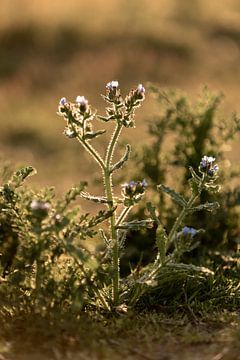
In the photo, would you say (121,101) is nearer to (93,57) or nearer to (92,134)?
(92,134)

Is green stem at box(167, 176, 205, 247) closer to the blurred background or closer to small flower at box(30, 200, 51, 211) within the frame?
small flower at box(30, 200, 51, 211)

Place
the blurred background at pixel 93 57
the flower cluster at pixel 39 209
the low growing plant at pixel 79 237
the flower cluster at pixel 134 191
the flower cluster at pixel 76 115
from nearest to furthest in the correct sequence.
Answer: the flower cluster at pixel 39 209 → the low growing plant at pixel 79 237 → the flower cluster at pixel 76 115 → the flower cluster at pixel 134 191 → the blurred background at pixel 93 57

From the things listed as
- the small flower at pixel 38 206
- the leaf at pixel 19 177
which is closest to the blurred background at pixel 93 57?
the leaf at pixel 19 177

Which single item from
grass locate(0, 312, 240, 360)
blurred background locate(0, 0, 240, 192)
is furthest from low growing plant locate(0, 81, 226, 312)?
blurred background locate(0, 0, 240, 192)

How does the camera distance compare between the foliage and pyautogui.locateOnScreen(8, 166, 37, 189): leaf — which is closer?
pyautogui.locateOnScreen(8, 166, 37, 189): leaf

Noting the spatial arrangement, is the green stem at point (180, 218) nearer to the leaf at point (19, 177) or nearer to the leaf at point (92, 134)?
the leaf at point (92, 134)

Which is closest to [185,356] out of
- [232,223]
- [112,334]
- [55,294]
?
[112,334]

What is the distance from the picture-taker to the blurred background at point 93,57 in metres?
9.54

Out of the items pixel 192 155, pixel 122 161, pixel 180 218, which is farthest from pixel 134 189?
pixel 192 155

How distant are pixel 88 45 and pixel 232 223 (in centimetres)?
795

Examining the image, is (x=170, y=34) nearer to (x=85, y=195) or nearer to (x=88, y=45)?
(x=88, y=45)

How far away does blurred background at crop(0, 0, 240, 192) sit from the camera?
376 inches

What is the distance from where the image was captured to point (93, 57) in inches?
476

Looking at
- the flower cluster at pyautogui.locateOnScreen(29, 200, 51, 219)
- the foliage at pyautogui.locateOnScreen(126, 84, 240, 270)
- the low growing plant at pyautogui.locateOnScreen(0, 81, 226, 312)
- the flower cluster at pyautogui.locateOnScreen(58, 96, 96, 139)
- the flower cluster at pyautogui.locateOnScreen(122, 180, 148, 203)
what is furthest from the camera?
the foliage at pyautogui.locateOnScreen(126, 84, 240, 270)
